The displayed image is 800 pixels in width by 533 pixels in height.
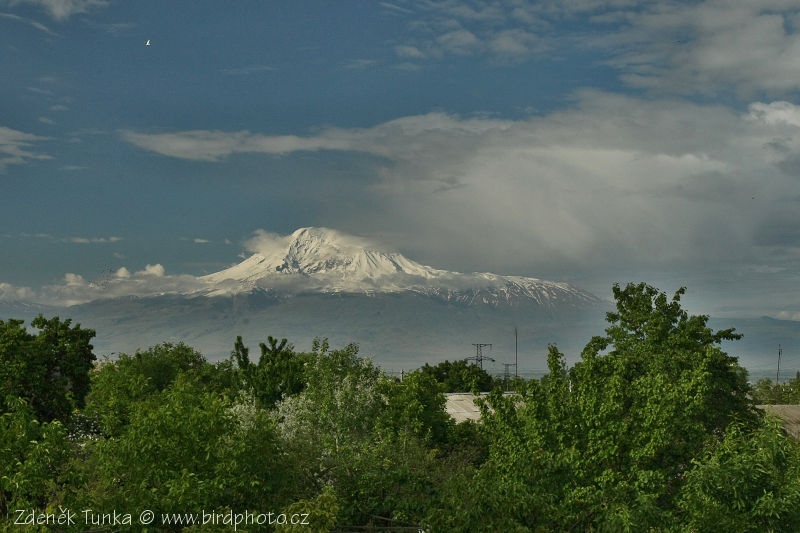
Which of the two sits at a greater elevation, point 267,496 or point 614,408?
point 614,408

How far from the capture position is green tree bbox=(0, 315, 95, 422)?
43.0m

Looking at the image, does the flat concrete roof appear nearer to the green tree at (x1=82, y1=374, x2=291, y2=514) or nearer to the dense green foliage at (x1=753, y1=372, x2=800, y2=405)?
the dense green foliage at (x1=753, y1=372, x2=800, y2=405)

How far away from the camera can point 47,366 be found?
151ft

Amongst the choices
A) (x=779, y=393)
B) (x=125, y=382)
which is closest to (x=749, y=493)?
(x=125, y=382)

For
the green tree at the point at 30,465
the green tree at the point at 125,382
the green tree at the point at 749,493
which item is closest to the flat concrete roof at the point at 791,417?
the green tree at the point at 749,493

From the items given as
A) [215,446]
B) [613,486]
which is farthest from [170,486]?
[613,486]

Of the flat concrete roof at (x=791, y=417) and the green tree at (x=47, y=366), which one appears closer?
the green tree at (x=47, y=366)

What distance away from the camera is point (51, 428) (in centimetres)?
2311

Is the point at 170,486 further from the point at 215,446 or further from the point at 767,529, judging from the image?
the point at 767,529

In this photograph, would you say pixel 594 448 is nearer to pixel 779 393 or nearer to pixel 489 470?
pixel 489 470

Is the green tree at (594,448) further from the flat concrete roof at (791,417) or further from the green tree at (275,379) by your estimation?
the flat concrete roof at (791,417)

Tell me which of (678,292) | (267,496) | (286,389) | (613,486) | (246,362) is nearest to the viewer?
(613,486)

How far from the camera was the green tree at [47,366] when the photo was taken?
43.0 metres

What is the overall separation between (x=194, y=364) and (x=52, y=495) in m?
79.9
